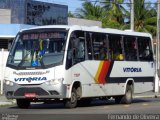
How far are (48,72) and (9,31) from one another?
26.4 meters

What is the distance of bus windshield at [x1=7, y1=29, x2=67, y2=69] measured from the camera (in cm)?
2170

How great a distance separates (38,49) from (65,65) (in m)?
1.28

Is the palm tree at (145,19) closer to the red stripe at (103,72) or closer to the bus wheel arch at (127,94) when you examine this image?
the bus wheel arch at (127,94)

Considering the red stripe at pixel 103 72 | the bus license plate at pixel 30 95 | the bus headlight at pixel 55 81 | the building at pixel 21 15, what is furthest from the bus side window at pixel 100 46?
the building at pixel 21 15

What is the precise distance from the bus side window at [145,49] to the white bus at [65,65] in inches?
69.0

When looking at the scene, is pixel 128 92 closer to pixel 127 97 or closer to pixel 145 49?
pixel 127 97

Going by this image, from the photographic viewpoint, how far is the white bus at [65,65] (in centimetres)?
2152

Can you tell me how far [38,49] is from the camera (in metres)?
22.0

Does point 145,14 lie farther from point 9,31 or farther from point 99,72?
point 99,72

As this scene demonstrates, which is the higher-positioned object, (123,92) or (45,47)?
(45,47)

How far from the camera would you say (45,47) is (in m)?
22.0

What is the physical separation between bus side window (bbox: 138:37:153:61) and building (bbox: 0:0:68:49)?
67.1 ft

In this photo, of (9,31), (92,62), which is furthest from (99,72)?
(9,31)

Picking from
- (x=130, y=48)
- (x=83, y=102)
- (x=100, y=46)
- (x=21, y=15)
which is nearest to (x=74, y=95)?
(x=83, y=102)
